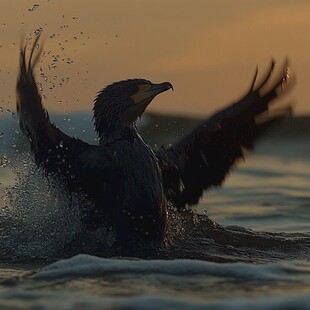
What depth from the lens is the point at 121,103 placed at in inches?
326

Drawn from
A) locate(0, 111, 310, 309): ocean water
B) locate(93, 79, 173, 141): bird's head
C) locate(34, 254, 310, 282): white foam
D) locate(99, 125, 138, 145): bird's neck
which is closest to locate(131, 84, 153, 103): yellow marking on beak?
locate(93, 79, 173, 141): bird's head

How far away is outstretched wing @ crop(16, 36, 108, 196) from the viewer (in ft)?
24.6

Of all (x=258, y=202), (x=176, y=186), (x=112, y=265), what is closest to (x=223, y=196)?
(x=258, y=202)

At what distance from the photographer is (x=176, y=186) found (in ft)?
28.1

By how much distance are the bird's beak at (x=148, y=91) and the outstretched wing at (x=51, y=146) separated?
0.60 meters

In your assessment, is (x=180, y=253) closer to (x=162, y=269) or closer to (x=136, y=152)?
(x=136, y=152)

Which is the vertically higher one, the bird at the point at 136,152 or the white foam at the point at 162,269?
the bird at the point at 136,152

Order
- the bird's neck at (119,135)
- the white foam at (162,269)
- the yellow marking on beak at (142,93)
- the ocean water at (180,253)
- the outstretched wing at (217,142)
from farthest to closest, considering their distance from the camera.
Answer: the outstretched wing at (217,142), the yellow marking on beak at (142,93), the bird's neck at (119,135), the white foam at (162,269), the ocean water at (180,253)

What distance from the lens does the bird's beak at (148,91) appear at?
814 cm

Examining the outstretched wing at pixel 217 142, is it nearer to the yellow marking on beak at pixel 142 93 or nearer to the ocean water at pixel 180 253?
the ocean water at pixel 180 253

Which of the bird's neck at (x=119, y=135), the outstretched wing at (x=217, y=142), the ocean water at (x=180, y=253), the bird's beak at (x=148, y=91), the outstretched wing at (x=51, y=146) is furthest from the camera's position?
the outstretched wing at (x=217, y=142)

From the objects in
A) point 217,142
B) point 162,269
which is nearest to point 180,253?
point 217,142

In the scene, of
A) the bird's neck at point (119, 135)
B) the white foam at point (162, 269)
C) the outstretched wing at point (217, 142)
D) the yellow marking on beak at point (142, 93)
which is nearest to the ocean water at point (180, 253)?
the white foam at point (162, 269)

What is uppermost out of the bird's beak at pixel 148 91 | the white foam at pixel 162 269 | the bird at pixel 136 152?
the bird's beak at pixel 148 91
